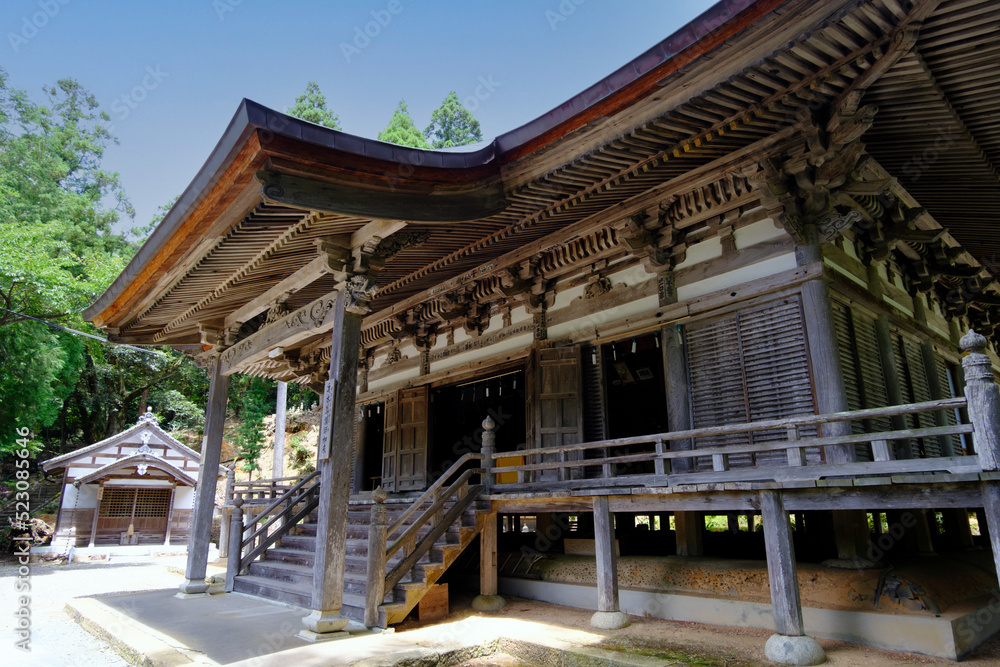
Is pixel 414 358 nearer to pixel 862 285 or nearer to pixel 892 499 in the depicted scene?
pixel 862 285

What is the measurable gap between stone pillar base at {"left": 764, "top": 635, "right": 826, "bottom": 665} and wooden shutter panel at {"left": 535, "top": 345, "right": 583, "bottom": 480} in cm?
391

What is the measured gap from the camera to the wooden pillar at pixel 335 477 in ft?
19.9

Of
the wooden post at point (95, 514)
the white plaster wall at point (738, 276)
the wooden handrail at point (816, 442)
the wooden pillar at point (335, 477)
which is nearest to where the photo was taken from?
the wooden handrail at point (816, 442)

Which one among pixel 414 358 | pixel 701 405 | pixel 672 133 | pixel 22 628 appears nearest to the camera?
pixel 672 133

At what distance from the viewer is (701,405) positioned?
24.5ft

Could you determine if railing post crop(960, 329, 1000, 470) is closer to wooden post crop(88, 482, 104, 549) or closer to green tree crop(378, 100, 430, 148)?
wooden post crop(88, 482, 104, 549)

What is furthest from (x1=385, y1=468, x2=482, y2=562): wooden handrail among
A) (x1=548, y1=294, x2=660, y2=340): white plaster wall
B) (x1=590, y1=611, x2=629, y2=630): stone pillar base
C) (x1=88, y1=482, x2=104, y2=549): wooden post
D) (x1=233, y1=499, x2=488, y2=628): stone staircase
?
(x1=88, y1=482, x2=104, y2=549): wooden post

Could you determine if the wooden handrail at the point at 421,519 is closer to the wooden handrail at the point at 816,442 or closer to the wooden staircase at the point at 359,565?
the wooden staircase at the point at 359,565

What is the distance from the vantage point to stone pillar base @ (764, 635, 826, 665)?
505cm

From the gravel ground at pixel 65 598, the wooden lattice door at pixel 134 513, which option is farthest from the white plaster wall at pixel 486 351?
the wooden lattice door at pixel 134 513

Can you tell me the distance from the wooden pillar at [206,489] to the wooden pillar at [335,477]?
3653mm

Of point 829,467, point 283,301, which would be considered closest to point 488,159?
point 283,301

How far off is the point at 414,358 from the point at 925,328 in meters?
9.03

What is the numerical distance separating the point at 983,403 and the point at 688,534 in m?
4.03
